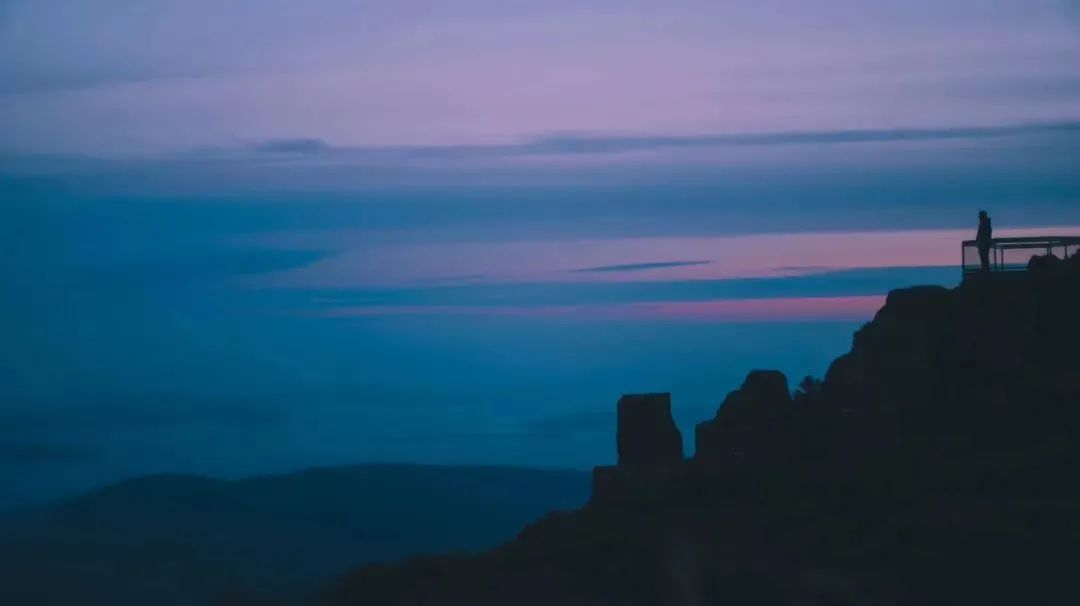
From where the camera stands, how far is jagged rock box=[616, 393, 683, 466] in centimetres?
4138

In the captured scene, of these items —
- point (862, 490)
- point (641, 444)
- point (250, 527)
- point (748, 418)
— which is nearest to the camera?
point (862, 490)

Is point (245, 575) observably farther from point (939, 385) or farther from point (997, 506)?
point (997, 506)

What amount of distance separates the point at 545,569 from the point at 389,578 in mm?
3220

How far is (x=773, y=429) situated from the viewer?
39.6m

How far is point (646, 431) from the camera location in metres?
41.5

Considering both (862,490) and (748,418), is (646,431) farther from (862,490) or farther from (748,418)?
(862,490)

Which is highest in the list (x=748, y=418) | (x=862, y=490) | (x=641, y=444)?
(x=748, y=418)

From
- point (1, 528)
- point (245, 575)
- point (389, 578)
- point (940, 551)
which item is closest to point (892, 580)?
point (940, 551)

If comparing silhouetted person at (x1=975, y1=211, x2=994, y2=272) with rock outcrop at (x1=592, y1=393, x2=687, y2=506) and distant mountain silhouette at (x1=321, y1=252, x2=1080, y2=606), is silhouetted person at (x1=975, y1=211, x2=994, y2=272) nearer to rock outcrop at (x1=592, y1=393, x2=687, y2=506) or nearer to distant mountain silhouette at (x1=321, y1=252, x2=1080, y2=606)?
distant mountain silhouette at (x1=321, y1=252, x2=1080, y2=606)

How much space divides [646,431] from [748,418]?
3.00m

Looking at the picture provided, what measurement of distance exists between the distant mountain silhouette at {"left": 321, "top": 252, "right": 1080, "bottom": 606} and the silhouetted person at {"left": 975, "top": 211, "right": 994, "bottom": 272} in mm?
456

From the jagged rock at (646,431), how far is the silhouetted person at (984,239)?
9.87m

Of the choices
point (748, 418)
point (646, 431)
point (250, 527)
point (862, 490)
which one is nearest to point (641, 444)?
point (646, 431)

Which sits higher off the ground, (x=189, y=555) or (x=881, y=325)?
(x=881, y=325)
